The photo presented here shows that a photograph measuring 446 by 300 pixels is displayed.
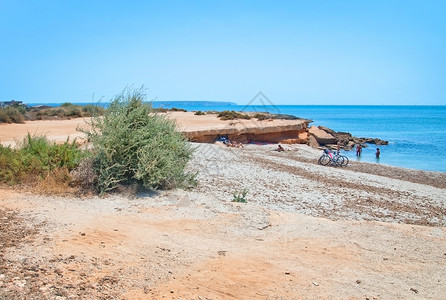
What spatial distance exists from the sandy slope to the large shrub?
1.52 feet

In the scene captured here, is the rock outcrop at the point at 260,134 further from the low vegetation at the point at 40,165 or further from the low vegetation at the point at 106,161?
the low vegetation at the point at 40,165

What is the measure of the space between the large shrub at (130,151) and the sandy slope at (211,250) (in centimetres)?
46

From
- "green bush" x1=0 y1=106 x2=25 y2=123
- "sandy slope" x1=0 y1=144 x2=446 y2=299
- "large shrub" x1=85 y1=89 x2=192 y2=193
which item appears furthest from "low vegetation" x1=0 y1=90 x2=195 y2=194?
"green bush" x1=0 y1=106 x2=25 y2=123

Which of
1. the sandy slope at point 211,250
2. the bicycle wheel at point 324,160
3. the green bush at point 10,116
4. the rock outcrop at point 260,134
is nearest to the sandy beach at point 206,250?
the sandy slope at point 211,250

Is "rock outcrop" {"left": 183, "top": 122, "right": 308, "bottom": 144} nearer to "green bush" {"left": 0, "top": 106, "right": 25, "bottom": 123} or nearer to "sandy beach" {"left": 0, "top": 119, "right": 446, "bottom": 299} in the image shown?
"sandy beach" {"left": 0, "top": 119, "right": 446, "bottom": 299}

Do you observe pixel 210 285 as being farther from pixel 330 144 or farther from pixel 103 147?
pixel 330 144

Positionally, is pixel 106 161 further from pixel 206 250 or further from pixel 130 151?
pixel 206 250

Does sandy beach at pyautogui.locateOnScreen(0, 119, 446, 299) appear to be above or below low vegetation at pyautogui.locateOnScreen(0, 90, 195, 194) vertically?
below

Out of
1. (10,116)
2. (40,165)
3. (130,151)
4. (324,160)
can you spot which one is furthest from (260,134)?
(40,165)

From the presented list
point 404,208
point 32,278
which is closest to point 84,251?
point 32,278

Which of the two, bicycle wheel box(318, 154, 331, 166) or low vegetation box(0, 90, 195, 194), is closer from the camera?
low vegetation box(0, 90, 195, 194)

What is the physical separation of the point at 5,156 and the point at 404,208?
34.6 feet

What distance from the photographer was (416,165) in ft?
85.3

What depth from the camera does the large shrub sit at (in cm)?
866
